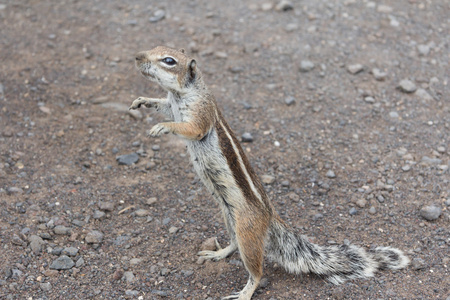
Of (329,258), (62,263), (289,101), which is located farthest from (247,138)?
(62,263)

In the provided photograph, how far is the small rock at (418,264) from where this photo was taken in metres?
4.39

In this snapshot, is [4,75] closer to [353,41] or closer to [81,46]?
[81,46]

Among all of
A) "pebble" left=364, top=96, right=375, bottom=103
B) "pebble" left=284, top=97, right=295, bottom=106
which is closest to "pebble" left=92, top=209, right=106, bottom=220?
"pebble" left=284, top=97, right=295, bottom=106

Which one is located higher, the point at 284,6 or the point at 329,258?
the point at 284,6

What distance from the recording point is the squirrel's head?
163 inches

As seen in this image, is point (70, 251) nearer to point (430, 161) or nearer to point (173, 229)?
point (173, 229)

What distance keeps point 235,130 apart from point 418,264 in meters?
2.68

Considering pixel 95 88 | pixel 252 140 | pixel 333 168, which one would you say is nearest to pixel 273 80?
pixel 252 140

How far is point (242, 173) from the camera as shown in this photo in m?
4.18

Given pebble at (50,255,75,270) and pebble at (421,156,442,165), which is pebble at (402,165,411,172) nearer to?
pebble at (421,156,442,165)

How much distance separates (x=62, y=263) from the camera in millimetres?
4430

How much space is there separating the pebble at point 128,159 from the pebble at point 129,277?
5.22 feet

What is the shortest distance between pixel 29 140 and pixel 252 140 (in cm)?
256

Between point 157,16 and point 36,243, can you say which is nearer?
point 36,243
